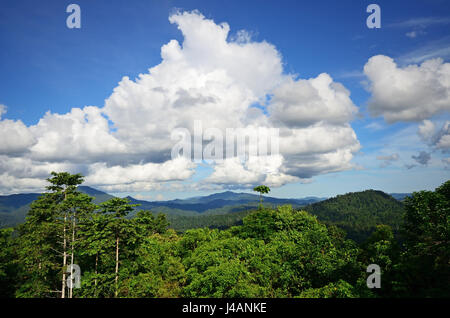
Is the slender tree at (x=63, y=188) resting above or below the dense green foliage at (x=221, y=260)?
above

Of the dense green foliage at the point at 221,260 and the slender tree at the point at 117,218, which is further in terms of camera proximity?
the slender tree at the point at 117,218

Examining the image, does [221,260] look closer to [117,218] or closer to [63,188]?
[117,218]

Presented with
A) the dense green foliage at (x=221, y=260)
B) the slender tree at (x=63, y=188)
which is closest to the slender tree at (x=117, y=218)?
the dense green foliage at (x=221, y=260)

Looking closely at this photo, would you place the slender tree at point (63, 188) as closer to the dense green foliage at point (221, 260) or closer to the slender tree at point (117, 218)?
the dense green foliage at point (221, 260)

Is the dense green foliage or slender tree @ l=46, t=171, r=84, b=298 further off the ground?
slender tree @ l=46, t=171, r=84, b=298

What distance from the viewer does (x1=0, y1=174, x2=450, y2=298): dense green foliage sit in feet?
63.7

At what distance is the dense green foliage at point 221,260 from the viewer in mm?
19406

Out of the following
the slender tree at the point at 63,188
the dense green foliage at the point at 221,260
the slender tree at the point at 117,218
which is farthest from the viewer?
the slender tree at the point at 63,188

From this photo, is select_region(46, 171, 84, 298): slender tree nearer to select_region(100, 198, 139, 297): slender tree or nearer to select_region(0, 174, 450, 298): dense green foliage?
select_region(0, 174, 450, 298): dense green foliage

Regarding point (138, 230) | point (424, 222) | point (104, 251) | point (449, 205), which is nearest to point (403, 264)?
point (424, 222)

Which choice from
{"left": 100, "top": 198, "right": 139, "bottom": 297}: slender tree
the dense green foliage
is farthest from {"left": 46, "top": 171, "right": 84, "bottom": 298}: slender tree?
{"left": 100, "top": 198, "right": 139, "bottom": 297}: slender tree
